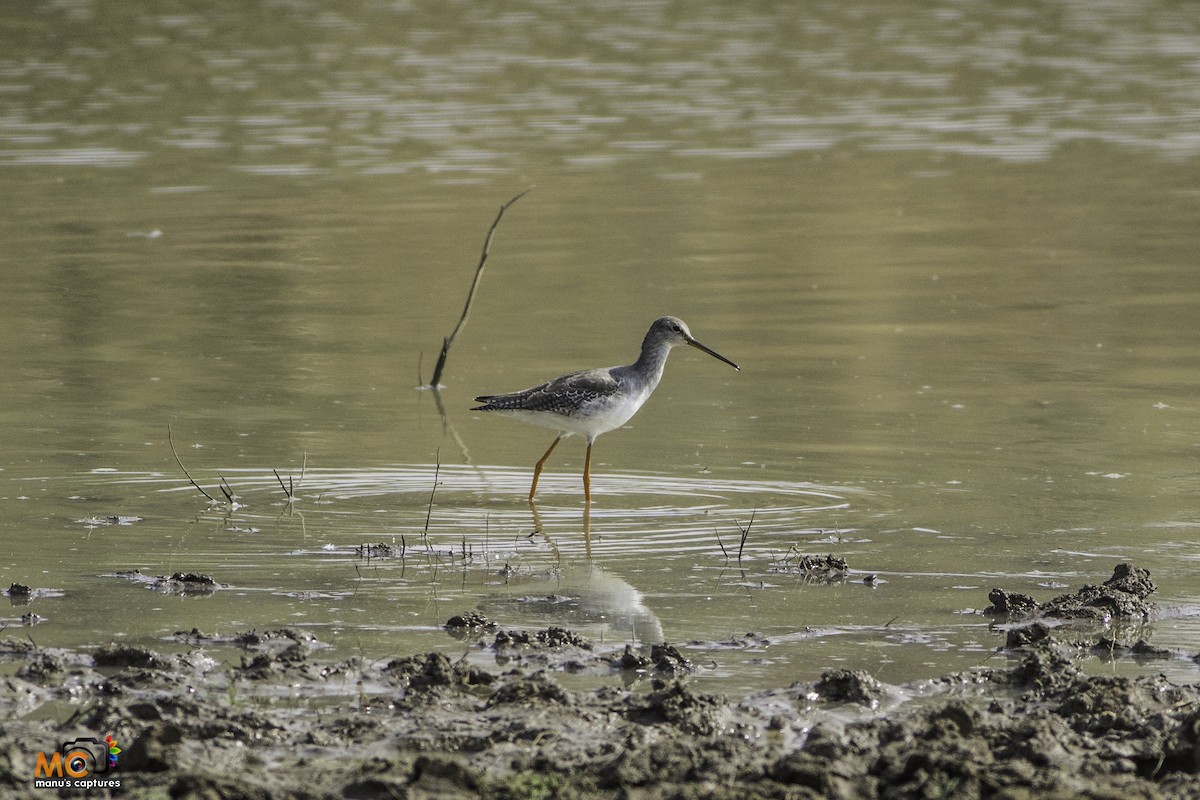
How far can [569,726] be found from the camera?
6.57m

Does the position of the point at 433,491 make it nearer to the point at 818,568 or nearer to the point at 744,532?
the point at 744,532

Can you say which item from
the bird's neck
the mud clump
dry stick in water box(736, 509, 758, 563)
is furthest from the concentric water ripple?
the mud clump

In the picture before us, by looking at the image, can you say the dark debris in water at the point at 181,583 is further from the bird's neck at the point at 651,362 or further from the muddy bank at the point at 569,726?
the bird's neck at the point at 651,362

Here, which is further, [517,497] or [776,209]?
[776,209]

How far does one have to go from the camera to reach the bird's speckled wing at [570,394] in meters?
11.2

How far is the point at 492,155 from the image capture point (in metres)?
28.2

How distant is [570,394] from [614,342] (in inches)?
191

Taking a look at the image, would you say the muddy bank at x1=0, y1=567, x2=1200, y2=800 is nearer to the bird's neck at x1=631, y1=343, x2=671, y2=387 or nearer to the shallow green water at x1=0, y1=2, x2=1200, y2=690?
the shallow green water at x1=0, y1=2, x2=1200, y2=690

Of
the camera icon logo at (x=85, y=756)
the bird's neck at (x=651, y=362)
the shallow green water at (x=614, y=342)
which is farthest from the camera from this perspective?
the bird's neck at (x=651, y=362)

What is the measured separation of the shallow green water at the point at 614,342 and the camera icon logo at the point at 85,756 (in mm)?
1641

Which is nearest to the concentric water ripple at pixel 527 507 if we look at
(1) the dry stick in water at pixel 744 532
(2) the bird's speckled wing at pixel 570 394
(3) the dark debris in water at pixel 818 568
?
(1) the dry stick in water at pixel 744 532

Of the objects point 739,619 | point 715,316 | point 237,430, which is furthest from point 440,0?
point 739,619

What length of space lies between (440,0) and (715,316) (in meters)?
35.7

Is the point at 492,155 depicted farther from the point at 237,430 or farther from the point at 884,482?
the point at 884,482
